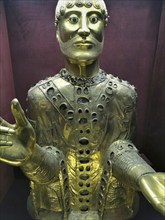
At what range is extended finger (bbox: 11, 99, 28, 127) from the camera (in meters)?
1.01

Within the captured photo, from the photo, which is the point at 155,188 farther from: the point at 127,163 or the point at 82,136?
the point at 82,136

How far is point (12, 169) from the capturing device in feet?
6.75

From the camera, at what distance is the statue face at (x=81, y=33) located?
1.32 meters

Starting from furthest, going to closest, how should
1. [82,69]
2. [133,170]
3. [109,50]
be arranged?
[109,50] < [82,69] < [133,170]

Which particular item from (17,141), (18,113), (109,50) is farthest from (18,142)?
(109,50)

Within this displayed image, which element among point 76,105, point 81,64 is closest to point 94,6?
point 81,64

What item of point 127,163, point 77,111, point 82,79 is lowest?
point 127,163

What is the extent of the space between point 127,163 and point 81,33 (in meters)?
0.58

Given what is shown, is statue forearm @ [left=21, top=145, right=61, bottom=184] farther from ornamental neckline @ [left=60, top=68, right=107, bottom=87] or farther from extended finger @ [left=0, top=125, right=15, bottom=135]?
ornamental neckline @ [left=60, top=68, right=107, bottom=87]

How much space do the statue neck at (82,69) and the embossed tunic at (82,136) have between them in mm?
25

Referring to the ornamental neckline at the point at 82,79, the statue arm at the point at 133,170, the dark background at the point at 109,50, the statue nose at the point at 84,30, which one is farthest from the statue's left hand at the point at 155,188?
the dark background at the point at 109,50

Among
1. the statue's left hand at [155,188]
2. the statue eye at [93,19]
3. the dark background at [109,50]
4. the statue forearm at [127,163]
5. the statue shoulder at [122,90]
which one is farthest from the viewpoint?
the dark background at [109,50]

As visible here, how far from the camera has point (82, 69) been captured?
1.40 m

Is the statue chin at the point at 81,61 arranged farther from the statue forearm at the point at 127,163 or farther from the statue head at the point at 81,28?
the statue forearm at the point at 127,163
